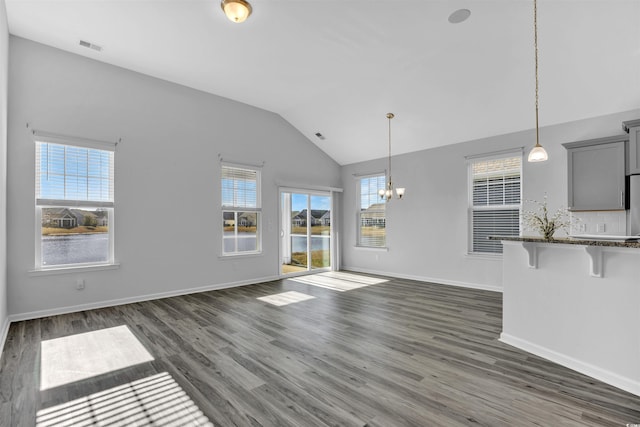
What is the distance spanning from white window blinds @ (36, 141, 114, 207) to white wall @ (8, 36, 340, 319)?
12 centimetres

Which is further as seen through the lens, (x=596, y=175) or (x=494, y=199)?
(x=494, y=199)

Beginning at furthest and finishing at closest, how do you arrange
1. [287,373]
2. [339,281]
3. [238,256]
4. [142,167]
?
[339,281] < [238,256] < [142,167] < [287,373]

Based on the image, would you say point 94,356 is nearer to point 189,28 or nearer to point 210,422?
point 210,422

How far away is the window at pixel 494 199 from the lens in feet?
18.1

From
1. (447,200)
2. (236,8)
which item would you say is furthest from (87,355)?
(447,200)

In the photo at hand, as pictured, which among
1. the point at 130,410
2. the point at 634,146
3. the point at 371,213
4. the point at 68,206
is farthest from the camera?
the point at 371,213

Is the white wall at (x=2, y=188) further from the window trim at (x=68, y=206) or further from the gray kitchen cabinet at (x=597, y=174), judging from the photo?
the gray kitchen cabinet at (x=597, y=174)

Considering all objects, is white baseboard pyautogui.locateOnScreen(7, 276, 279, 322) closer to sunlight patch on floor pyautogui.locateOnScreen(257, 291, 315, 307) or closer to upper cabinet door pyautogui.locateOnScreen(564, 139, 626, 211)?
sunlight patch on floor pyautogui.locateOnScreen(257, 291, 315, 307)

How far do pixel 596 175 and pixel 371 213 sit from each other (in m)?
4.20

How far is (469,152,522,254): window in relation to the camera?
5504mm

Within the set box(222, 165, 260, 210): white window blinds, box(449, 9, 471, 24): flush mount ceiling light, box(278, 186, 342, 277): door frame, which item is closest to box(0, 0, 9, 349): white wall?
box(222, 165, 260, 210): white window blinds

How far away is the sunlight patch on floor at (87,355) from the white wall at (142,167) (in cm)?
130

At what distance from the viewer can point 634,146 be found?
394cm

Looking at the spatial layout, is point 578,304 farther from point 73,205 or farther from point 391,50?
point 73,205
